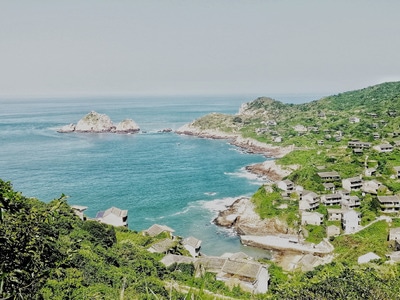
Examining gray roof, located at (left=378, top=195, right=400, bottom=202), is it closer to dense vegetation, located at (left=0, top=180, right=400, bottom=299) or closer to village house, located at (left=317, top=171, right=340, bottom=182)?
dense vegetation, located at (left=0, top=180, right=400, bottom=299)

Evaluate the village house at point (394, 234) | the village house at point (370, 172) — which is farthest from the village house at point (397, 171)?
the village house at point (394, 234)

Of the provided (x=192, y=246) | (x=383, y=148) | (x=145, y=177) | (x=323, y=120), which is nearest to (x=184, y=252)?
(x=192, y=246)

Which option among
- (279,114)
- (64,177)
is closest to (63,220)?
(64,177)

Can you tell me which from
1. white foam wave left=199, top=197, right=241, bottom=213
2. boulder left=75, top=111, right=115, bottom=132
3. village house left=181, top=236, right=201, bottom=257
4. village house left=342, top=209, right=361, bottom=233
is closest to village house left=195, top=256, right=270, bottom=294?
village house left=181, top=236, right=201, bottom=257

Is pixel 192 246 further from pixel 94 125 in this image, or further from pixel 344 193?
pixel 94 125

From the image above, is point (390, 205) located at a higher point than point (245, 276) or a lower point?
higher

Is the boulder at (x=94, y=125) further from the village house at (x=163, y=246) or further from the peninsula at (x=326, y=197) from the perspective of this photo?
the village house at (x=163, y=246)
